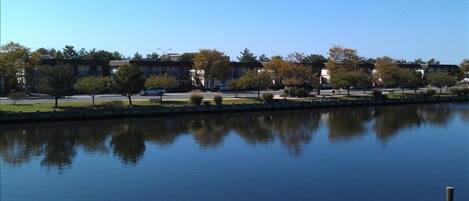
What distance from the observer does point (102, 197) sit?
2491 cm

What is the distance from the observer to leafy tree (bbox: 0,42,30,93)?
65312 millimetres

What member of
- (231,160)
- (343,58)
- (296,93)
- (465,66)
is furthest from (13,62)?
(465,66)

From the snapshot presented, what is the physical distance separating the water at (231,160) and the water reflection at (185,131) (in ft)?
0.27

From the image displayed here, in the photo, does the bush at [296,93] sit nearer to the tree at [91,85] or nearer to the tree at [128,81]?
the tree at [128,81]

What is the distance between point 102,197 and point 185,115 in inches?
1333

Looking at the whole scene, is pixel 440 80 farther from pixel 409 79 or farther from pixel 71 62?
pixel 71 62

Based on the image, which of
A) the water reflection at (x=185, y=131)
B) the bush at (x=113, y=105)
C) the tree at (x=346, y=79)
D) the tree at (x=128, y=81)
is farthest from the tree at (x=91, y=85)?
the tree at (x=346, y=79)

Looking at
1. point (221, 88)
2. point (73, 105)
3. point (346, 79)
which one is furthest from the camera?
point (221, 88)

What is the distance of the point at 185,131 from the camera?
156 feet

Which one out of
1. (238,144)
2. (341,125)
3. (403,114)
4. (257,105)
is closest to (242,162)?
(238,144)

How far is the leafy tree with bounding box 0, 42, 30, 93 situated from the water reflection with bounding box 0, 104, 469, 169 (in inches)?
780

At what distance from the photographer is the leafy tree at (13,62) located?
214 feet

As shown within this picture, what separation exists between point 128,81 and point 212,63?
28966mm

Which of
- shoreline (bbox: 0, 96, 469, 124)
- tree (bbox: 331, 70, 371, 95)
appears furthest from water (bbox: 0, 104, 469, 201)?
tree (bbox: 331, 70, 371, 95)
